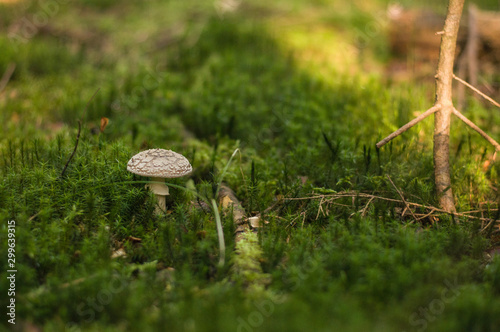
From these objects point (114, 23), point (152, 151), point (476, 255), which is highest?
point (114, 23)

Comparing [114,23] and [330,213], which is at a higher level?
[114,23]

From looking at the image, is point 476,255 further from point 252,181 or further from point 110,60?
point 110,60

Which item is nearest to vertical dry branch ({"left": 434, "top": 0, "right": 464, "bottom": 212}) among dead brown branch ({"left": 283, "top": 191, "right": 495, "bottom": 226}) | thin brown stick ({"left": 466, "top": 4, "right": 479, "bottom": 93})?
dead brown branch ({"left": 283, "top": 191, "right": 495, "bottom": 226})

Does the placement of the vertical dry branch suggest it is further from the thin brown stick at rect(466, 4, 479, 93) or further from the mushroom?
the thin brown stick at rect(466, 4, 479, 93)

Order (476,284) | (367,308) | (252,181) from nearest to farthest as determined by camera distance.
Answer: (367,308)
(476,284)
(252,181)

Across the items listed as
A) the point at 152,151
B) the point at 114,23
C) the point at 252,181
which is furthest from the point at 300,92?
the point at 114,23

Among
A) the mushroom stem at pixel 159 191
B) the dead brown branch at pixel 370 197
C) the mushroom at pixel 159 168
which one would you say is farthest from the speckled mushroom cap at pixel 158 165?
the dead brown branch at pixel 370 197
